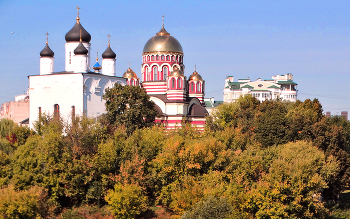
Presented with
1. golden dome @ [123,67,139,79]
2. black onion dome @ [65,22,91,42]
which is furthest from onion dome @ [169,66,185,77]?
black onion dome @ [65,22,91,42]

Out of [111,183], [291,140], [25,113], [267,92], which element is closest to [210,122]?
[291,140]

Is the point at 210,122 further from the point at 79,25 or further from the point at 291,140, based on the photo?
the point at 79,25

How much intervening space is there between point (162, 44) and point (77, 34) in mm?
11882

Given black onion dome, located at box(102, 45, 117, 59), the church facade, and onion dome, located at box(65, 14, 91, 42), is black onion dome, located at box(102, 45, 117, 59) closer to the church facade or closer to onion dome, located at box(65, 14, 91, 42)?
the church facade

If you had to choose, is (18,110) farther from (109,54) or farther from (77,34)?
(77,34)

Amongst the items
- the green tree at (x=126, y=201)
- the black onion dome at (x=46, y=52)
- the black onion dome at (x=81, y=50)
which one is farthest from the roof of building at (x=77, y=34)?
the green tree at (x=126, y=201)

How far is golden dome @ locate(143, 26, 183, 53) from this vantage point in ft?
154

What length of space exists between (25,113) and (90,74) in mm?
21898

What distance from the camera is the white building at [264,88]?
263 ft

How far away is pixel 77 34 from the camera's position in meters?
36.9

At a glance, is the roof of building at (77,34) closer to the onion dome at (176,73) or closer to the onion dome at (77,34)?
the onion dome at (77,34)

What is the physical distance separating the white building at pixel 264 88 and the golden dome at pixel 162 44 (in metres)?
32.1

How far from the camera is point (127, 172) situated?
26.4 m

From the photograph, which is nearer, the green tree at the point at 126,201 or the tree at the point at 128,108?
the green tree at the point at 126,201
